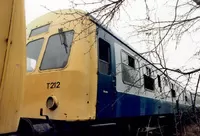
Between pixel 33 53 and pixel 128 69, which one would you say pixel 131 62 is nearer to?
pixel 128 69

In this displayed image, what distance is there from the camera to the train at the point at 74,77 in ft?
14.6

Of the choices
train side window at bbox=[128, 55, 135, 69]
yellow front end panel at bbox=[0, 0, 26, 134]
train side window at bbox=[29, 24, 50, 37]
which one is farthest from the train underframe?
train side window at bbox=[29, 24, 50, 37]

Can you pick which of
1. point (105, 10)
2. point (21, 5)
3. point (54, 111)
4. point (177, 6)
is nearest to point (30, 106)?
point (54, 111)

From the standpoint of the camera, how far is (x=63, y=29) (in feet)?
17.3

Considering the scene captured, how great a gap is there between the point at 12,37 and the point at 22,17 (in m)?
0.26

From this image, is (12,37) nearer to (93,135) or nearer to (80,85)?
(80,85)

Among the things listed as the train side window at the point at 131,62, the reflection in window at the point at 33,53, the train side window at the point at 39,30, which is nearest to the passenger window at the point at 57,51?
the reflection in window at the point at 33,53

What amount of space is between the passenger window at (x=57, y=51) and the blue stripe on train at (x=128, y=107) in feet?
3.43

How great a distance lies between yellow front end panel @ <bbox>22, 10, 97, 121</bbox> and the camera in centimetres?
447

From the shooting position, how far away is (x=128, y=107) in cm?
620

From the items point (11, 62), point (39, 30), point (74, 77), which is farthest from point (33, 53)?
point (11, 62)

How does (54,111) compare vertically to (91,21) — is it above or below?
below

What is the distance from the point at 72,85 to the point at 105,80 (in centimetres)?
91

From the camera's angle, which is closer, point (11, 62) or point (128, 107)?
point (11, 62)
